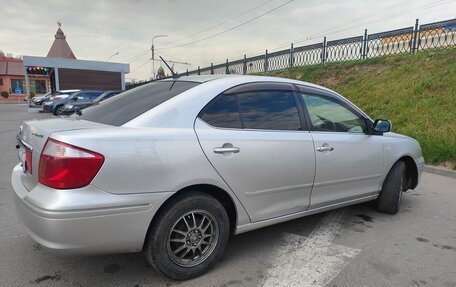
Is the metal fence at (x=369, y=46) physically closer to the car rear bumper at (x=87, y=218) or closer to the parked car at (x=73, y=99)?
the parked car at (x=73, y=99)

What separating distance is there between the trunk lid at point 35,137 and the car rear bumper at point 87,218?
0.50ft

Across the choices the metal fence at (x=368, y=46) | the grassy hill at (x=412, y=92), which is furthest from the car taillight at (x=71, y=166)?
the metal fence at (x=368, y=46)

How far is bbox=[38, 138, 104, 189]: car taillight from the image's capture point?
2.32 m

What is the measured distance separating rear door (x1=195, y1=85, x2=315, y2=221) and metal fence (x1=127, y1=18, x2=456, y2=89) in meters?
10.9

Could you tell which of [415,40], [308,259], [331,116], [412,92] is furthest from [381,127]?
[415,40]

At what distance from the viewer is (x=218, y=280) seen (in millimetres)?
2867

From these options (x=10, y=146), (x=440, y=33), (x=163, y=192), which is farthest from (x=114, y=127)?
(x=440, y=33)

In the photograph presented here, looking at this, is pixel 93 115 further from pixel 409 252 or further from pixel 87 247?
pixel 409 252

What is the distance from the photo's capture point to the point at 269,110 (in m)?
3.35

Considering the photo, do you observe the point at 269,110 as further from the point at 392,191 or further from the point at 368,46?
the point at 368,46

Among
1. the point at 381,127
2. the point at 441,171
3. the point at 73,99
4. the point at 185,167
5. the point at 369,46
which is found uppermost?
the point at 369,46

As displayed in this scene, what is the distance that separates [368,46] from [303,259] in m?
12.6

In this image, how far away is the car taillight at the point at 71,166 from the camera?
2320 millimetres

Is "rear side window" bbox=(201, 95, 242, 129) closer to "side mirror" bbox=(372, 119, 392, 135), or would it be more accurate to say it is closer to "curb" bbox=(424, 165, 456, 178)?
"side mirror" bbox=(372, 119, 392, 135)
